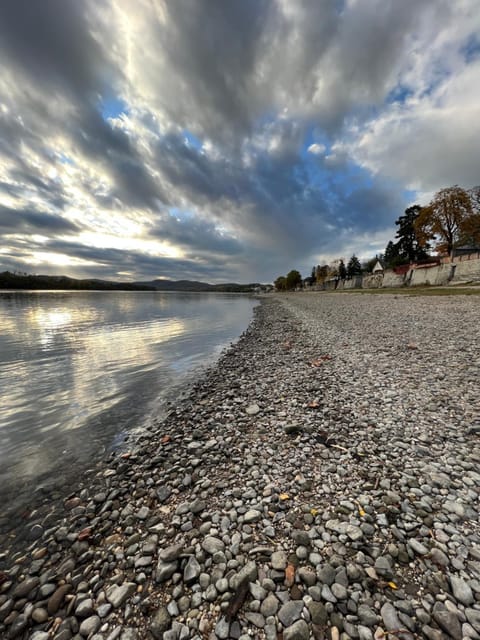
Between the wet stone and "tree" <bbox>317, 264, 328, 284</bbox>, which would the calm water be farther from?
"tree" <bbox>317, 264, 328, 284</bbox>

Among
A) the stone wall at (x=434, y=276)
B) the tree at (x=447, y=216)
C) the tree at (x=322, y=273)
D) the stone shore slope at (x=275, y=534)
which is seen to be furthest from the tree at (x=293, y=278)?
the stone shore slope at (x=275, y=534)

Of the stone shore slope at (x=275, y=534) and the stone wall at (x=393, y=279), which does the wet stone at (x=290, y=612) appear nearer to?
the stone shore slope at (x=275, y=534)

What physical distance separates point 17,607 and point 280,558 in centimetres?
251

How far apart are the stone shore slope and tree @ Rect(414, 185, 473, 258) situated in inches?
2174

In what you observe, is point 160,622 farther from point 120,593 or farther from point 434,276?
point 434,276

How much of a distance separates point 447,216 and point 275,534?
200 ft

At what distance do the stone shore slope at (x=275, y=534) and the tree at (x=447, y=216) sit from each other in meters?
55.2

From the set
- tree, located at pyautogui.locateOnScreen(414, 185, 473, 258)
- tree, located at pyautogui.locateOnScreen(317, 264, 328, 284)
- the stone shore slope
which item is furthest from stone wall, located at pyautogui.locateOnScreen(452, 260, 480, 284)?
tree, located at pyautogui.locateOnScreen(317, 264, 328, 284)

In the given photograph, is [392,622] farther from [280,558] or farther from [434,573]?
[280,558]

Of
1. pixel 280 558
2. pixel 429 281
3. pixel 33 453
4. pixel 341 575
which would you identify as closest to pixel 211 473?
pixel 280 558

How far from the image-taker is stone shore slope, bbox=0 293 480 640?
2.01 m

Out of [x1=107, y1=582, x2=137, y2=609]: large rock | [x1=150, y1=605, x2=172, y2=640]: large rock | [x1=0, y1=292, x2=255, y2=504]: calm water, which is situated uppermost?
[x1=150, y1=605, x2=172, y2=640]: large rock

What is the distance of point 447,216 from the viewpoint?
4531 cm

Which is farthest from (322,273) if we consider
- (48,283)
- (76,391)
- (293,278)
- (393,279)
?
(48,283)
